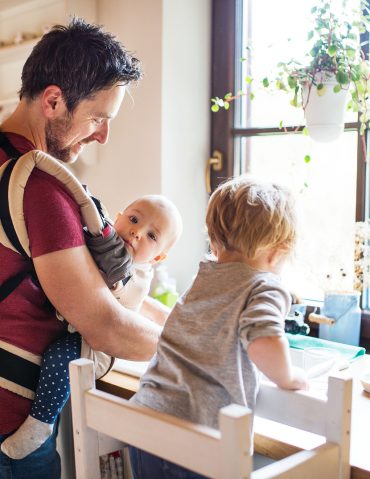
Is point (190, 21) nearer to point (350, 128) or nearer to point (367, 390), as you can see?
point (350, 128)

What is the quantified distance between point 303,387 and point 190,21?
154 cm

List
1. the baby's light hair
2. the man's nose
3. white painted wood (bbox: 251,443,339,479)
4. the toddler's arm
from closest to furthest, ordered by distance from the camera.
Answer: white painted wood (bbox: 251,443,339,479) → the toddler's arm → the baby's light hair → the man's nose

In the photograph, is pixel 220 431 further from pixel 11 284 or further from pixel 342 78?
pixel 342 78

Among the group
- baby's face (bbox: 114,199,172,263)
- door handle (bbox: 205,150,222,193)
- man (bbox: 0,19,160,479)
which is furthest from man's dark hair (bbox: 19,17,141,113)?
door handle (bbox: 205,150,222,193)

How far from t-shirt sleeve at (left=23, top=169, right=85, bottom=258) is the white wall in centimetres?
99

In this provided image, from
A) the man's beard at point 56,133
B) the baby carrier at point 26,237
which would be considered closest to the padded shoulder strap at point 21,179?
the baby carrier at point 26,237

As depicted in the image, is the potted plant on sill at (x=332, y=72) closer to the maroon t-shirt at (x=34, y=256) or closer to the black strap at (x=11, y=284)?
the maroon t-shirt at (x=34, y=256)

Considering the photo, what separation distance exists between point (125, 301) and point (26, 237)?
37cm

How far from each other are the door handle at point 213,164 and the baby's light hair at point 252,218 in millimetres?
1119

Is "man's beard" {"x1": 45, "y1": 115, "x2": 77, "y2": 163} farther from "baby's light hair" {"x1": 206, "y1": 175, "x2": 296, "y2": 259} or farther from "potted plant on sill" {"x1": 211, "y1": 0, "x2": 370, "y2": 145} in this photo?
"potted plant on sill" {"x1": 211, "y1": 0, "x2": 370, "y2": 145}

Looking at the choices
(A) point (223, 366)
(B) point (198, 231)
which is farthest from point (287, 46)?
(A) point (223, 366)

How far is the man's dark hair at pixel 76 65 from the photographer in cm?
138

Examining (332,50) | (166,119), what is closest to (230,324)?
(332,50)

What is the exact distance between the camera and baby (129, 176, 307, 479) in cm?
112
